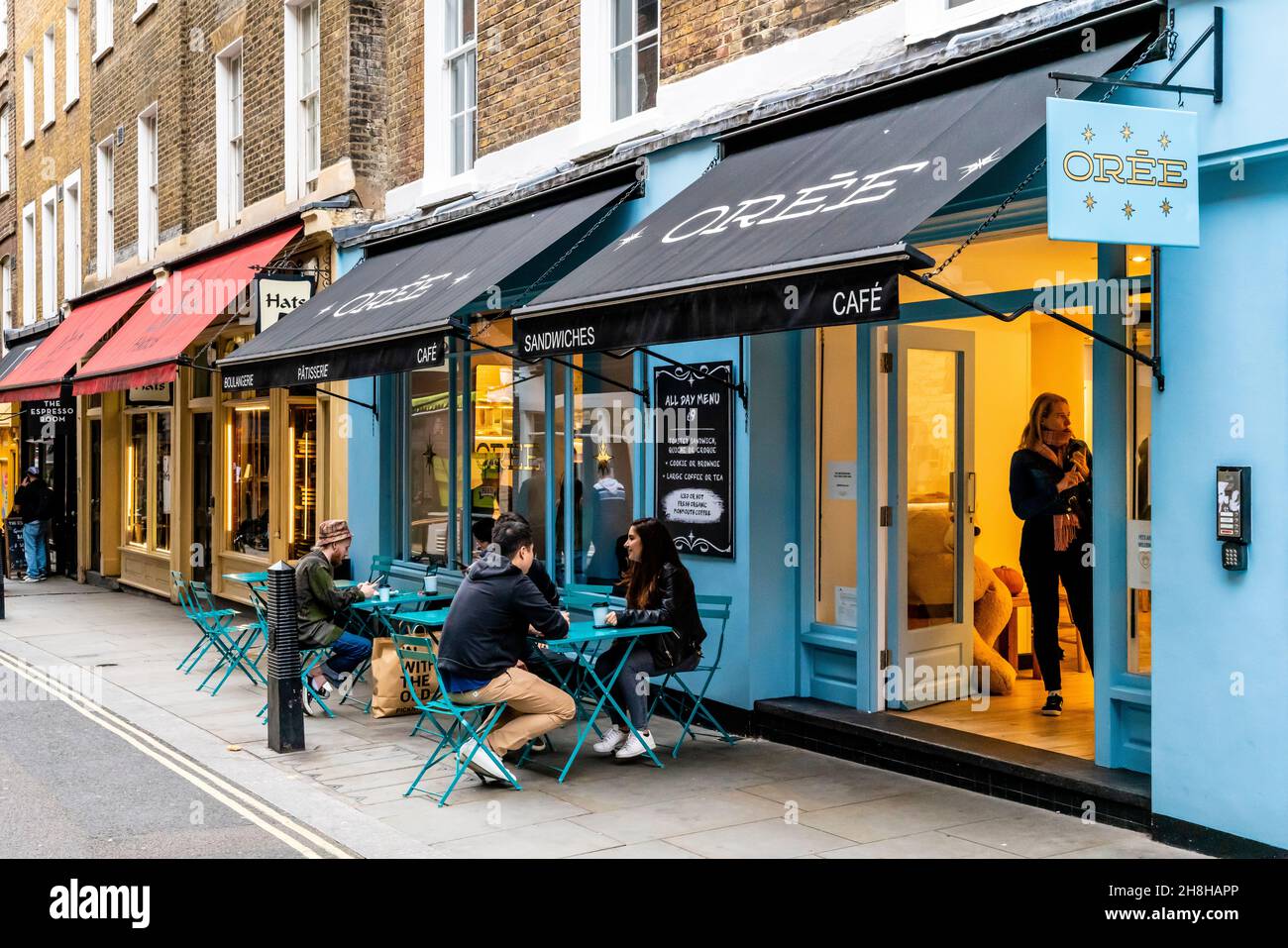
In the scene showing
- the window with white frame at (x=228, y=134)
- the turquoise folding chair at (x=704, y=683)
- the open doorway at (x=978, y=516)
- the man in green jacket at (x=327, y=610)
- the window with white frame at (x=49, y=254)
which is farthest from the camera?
the window with white frame at (x=49, y=254)

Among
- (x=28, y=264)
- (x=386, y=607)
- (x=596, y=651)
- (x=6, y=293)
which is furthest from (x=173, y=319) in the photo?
(x=6, y=293)

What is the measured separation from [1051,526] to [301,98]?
10.2m

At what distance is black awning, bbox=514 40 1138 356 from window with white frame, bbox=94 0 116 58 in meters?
16.7

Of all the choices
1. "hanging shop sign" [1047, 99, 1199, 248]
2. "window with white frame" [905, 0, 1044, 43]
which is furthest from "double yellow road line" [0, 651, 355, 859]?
"window with white frame" [905, 0, 1044, 43]

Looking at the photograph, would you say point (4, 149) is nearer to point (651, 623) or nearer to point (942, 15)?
point (651, 623)

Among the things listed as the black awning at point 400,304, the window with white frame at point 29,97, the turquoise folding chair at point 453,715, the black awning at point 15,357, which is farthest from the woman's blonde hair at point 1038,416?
the window with white frame at point 29,97

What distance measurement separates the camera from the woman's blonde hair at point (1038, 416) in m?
8.30

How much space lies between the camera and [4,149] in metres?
28.6

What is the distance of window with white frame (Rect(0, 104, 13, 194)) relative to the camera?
28203mm

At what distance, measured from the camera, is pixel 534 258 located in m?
9.34

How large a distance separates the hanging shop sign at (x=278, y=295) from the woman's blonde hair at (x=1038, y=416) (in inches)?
306

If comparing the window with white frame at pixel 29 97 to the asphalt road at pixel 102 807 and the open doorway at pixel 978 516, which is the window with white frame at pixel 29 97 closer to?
the asphalt road at pixel 102 807

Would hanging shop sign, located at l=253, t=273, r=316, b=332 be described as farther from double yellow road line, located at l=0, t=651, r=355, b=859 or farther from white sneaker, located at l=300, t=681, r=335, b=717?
white sneaker, located at l=300, t=681, r=335, b=717

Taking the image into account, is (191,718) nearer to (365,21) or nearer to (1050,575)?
(1050,575)
